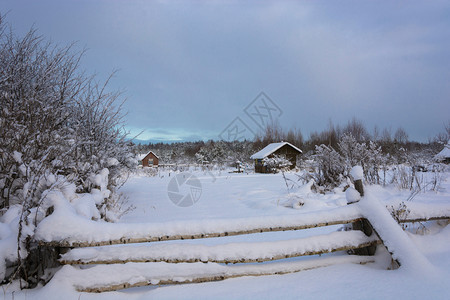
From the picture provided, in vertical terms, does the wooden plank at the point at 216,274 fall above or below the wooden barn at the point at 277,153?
below

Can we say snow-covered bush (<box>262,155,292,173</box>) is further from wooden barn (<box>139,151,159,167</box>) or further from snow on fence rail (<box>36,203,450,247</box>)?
wooden barn (<box>139,151,159,167</box>)

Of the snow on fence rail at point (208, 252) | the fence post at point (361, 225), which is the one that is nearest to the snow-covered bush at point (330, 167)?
the fence post at point (361, 225)

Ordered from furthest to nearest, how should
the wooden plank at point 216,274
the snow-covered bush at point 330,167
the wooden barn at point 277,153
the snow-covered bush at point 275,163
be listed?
1. the wooden barn at point 277,153
2. the snow-covered bush at point 275,163
3. the snow-covered bush at point 330,167
4. the wooden plank at point 216,274

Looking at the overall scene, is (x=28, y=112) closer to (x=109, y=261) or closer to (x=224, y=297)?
(x=109, y=261)

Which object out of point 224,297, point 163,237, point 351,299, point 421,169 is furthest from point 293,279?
point 421,169

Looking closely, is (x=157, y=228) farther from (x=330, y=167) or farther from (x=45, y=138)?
(x=330, y=167)

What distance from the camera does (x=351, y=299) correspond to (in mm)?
1989

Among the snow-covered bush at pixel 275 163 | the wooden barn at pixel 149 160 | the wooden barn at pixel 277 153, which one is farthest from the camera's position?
the wooden barn at pixel 149 160

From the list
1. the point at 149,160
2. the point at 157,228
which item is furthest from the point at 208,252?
the point at 149,160

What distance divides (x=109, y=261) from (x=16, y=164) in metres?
1.98

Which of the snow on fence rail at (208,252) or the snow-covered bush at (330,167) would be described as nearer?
the snow on fence rail at (208,252)

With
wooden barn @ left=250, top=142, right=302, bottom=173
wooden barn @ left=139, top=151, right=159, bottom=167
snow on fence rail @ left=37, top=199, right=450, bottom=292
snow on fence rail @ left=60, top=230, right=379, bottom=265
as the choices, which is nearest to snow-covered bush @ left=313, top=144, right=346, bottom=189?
snow on fence rail @ left=37, top=199, right=450, bottom=292

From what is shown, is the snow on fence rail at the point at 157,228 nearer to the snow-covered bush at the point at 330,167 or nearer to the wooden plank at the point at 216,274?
the wooden plank at the point at 216,274

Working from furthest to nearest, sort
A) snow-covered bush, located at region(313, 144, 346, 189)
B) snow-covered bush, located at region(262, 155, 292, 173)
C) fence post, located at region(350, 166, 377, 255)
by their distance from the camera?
snow-covered bush, located at region(262, 155, 292, 173)
snow-covered bush, located at region(313, 144, 346, 189)
fence post, located at region(350, 166, 377, 255)
